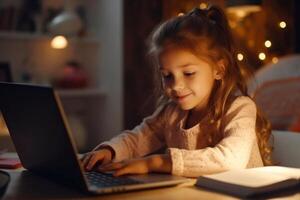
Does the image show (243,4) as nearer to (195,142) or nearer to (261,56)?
(261,56)

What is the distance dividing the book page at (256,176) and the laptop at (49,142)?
0.26ft

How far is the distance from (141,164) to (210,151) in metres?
0.14

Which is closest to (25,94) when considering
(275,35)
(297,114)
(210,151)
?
(210,151)

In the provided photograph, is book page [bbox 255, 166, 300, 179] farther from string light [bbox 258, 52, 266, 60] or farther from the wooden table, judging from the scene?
string light [bbox 258, 52, 266, 60]

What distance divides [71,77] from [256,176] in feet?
8.58

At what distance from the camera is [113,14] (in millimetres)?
3475

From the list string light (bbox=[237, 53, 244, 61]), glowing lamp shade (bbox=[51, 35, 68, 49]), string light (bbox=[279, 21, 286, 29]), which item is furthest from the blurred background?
string light (bbox=[237, 53, 244, 61])

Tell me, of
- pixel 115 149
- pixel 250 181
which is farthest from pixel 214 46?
pixel 250 181

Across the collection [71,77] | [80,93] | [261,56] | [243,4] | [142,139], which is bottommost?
[80,93]

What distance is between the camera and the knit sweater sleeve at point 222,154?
1050 mm

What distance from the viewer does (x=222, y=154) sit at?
3.51ft

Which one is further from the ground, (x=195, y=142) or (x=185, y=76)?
(x=185, y=76)

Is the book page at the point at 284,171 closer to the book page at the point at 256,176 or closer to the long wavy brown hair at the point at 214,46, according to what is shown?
the book page at the point at 256,176

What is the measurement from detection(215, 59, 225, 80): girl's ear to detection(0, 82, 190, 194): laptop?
0.37 m
